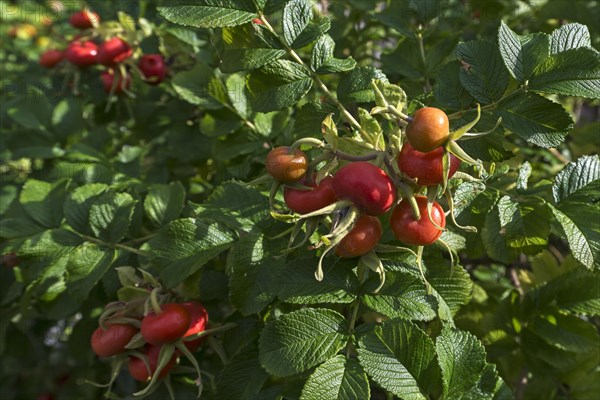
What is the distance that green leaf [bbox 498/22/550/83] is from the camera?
1177 mm

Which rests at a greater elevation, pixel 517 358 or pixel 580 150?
pixel 580 150

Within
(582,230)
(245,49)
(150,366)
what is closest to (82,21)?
(245,49)

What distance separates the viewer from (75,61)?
7.38ft

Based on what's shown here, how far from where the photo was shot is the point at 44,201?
168cm

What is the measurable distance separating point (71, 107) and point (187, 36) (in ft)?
2.12

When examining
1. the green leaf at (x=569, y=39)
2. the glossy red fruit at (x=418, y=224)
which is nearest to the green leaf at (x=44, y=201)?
the glossy red fruit at (x=418, y=224)

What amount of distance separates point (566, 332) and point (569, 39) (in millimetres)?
740

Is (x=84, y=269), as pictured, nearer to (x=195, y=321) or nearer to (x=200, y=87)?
(x=195, y=321)

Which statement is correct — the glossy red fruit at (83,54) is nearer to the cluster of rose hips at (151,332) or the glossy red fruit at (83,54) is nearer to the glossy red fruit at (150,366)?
the cluster of rose hips at (151,332)

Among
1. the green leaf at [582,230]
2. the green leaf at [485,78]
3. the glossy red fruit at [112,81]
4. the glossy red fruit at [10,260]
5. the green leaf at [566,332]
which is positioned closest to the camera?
the green leaf at [582,230]

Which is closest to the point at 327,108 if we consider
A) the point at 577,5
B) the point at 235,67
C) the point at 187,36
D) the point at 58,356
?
the point at 235,67

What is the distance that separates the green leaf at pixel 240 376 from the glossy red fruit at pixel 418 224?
493 millimetres

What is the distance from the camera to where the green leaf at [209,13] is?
45.0 inches

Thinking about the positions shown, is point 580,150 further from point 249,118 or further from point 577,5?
point 249,118
